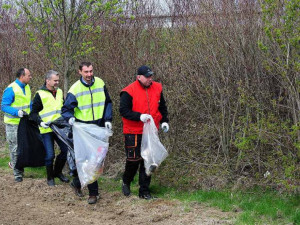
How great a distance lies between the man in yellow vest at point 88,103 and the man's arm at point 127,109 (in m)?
0.40

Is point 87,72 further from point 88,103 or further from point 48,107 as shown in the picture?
point 48,107

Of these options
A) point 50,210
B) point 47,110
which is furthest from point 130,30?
point 50,210

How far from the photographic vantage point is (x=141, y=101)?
712 centimetres

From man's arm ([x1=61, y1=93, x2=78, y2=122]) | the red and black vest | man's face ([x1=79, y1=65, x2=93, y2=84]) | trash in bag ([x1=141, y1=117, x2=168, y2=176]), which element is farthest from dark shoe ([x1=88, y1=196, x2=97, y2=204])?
man's face ([x1=79, y1=65, x2=93, y2=84])

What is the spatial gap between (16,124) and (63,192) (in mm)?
1607

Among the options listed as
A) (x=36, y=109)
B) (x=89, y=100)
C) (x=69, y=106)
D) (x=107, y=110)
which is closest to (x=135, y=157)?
(x=107, y=110)

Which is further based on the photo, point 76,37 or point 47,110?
point 76,37

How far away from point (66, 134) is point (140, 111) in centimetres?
132

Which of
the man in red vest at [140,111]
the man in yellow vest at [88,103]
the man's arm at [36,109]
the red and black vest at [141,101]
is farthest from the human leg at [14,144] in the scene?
the red and black vest at [141,101]

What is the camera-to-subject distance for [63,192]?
7.93 metres

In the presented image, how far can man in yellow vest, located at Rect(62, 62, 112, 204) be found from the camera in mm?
7188

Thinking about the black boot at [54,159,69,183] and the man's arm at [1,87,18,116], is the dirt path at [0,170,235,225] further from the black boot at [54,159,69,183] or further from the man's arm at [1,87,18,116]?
the man's arm at [1,87,18,116]

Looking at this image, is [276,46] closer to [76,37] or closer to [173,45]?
[173,45]

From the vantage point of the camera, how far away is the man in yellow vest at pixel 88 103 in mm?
7188
